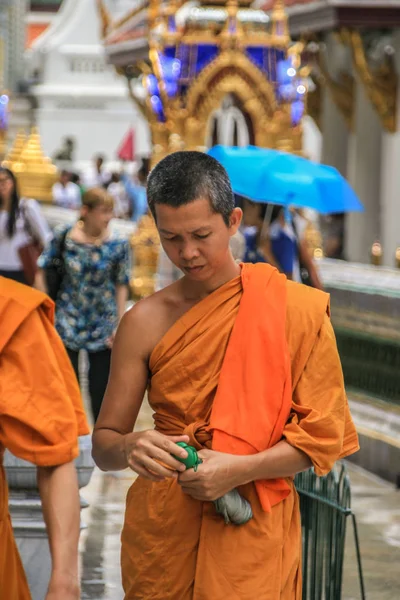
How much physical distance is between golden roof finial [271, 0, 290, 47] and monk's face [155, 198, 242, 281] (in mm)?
11229

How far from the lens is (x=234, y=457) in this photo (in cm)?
→ 333

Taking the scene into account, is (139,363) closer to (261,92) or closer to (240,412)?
(240,412)

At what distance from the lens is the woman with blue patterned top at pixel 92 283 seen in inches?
313

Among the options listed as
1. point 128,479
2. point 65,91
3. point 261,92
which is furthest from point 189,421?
point 65,91

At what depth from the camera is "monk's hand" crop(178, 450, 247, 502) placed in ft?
10.8

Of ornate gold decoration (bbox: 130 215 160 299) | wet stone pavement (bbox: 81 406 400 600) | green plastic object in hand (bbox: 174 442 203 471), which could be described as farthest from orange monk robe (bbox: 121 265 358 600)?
ornate gold decoration (bbox: 130 215 160 299)

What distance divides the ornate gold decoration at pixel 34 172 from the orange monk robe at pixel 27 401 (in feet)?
69.6

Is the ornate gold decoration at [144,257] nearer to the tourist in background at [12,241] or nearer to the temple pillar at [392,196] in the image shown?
the temple pillar at [392,196]

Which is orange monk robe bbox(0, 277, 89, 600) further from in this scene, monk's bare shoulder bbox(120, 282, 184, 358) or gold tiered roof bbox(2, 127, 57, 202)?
gold tiered roof bbox(2, 127, 57, 202)

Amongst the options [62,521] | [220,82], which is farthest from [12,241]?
[62,521]

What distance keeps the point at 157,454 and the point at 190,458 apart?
7cm

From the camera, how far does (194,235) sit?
3426mm

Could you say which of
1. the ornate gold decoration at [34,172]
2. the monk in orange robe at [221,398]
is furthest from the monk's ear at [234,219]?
the ornate gold decoration at [34,172]

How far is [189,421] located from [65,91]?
111 ft
